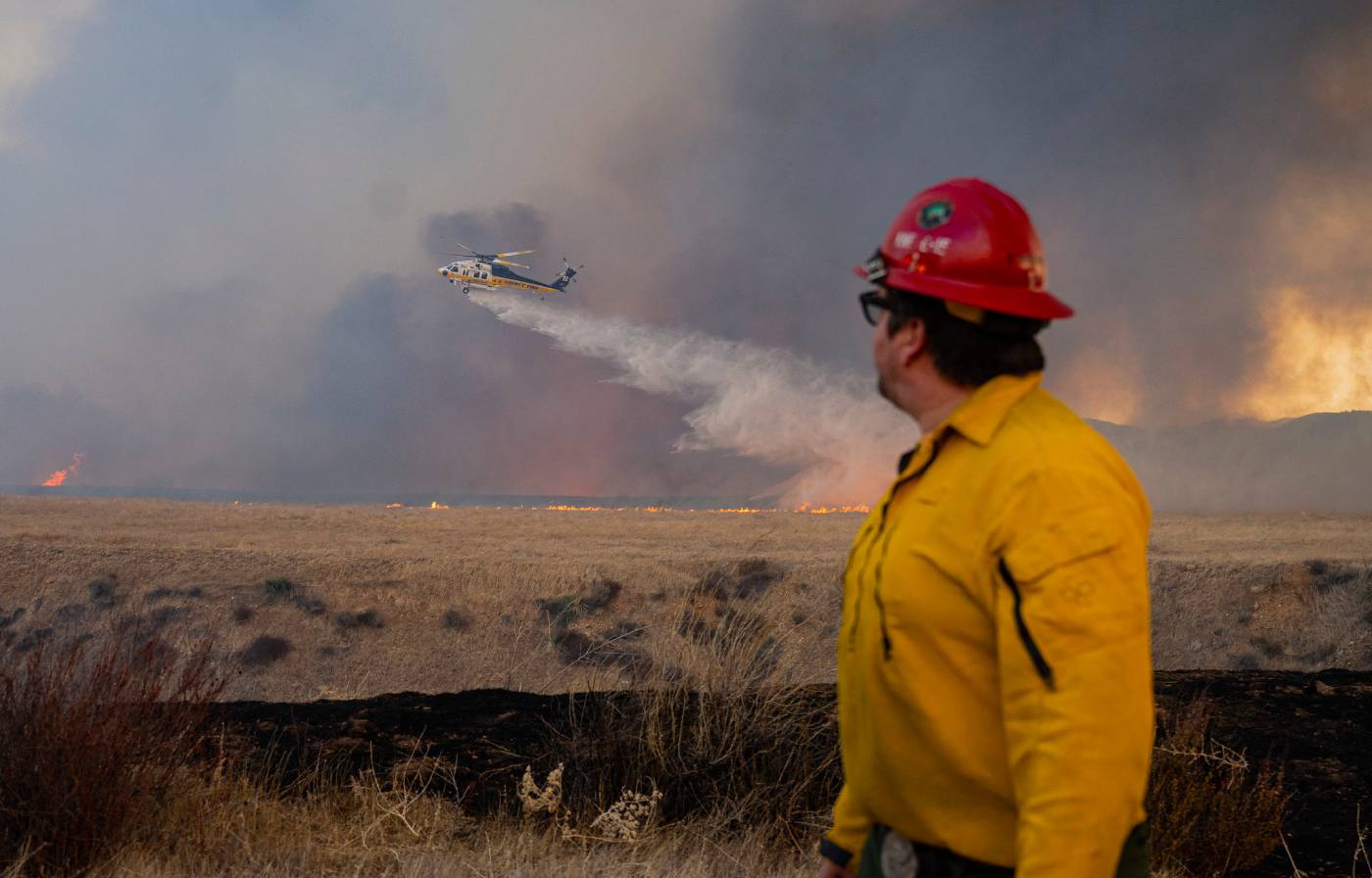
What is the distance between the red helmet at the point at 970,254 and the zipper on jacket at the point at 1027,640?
71 cm

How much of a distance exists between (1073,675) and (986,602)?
0.24 metres

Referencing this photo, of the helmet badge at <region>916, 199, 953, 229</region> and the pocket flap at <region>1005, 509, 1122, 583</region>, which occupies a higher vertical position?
the helmet badge at <region>916, 199, 953, 229</region>

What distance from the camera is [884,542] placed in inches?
105

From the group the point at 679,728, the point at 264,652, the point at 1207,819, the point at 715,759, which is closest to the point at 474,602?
the point at 264,652

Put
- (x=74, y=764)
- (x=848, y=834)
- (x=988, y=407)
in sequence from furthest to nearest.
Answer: (x=74, y=764) < (x=848, y=834) < (x=988, y=407)

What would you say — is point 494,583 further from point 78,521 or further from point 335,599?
point 78,521

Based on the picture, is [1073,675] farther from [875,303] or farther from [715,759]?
[715,759]

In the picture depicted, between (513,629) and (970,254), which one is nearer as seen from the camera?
(970,254)

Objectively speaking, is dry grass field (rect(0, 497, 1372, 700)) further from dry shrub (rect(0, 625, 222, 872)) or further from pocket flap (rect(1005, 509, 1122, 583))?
pocket flap (rect(1005, 509, 1122, 583))

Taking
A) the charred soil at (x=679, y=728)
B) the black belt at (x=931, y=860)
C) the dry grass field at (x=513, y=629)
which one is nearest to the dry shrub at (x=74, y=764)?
the dry grass field at (x=513, y=629)

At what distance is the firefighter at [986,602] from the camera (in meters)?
2.21

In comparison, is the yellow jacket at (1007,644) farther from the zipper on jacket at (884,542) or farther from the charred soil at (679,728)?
the charred soil at (679,728)

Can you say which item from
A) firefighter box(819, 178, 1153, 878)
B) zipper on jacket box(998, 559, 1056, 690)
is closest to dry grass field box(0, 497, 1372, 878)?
firefighter box(819, 178, 1153, 878)

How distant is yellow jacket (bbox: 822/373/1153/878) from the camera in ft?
7.22
